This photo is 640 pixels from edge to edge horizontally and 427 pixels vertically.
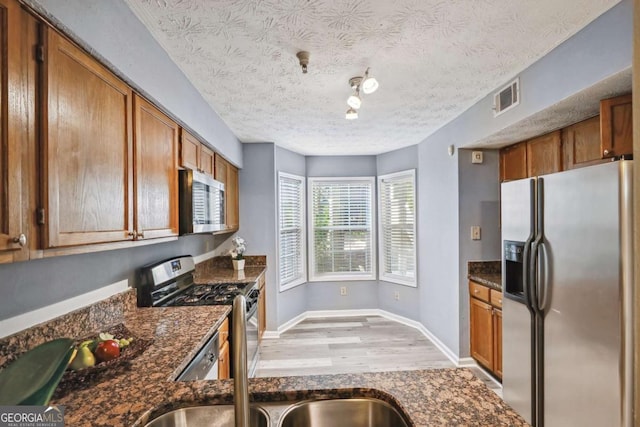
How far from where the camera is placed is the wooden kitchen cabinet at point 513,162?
2.93 metres

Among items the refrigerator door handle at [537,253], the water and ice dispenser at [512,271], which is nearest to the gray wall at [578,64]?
the refrigerator door handle at [537,253]

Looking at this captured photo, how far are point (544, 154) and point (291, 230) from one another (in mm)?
3053

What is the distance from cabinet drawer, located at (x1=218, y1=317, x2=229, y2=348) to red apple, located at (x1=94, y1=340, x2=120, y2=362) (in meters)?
0.74

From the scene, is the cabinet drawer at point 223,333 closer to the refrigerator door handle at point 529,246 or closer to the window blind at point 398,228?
the refrigerator door handle at point 529,246

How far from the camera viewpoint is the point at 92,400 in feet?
3.47

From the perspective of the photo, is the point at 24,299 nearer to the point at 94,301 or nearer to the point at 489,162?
the point at 94,301


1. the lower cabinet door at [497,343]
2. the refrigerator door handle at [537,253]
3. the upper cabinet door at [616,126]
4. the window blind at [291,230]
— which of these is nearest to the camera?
the upper cabinet door at [616,126]

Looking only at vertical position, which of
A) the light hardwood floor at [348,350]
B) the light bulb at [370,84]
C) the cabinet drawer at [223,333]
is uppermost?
the light bulb at [370,84]

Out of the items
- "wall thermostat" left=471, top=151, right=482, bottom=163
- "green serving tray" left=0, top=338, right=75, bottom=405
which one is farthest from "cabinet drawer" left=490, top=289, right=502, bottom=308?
"green serving tray" left=0, top=338, right=75, bottom=405

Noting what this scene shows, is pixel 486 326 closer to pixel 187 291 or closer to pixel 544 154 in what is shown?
pixel 544 154

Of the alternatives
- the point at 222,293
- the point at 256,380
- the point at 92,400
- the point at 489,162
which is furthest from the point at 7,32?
the point at 489,162

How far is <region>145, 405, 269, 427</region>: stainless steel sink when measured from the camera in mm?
979

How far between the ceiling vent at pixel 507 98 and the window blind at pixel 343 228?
8.26 feet

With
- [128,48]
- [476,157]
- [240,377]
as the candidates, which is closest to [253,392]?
[240,377]
